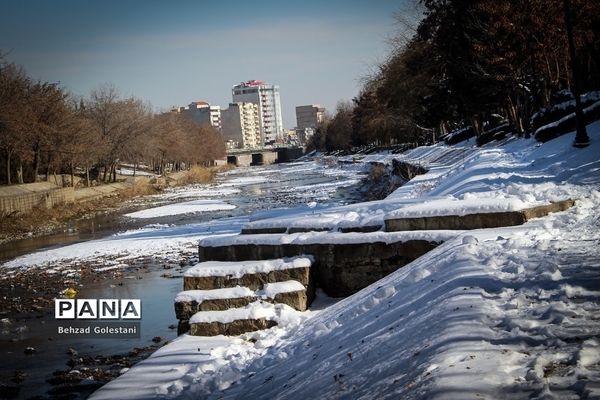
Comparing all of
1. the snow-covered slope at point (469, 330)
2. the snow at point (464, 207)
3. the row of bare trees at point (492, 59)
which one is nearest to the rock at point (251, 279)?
the snow-covered slope at point (469, 330)

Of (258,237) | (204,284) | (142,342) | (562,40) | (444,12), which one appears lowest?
(142,342)

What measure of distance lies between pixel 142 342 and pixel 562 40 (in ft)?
69.4

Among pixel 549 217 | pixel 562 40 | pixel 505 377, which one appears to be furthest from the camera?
pixel 562 40

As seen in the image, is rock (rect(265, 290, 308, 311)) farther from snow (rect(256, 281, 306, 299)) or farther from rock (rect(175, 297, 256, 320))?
rock (rect(175, 297, 256, 320))

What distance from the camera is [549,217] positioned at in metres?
8.48

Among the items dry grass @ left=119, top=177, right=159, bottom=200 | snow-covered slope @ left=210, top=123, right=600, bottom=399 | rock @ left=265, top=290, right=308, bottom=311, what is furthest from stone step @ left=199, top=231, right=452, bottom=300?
dry grass @ left=119, top=177, right=159, bottom=200

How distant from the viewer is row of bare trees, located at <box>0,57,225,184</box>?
35562mm

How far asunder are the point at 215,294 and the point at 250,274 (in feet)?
2.32

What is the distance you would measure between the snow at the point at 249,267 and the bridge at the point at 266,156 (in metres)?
125

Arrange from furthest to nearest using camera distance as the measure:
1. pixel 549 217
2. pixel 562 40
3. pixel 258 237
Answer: pixel 562 40 → pixel 258 237 → pixel 549 217

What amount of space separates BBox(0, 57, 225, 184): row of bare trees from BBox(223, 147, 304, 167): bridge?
70.0 meters

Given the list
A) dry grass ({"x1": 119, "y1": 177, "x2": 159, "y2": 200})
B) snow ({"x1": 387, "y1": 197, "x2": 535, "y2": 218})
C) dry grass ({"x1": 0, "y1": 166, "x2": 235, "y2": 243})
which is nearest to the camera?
snow ({"x1": 387, "y1": 197, "x2": 535, "y2": 218})

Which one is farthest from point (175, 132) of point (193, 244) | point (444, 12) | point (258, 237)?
point (258, 237)

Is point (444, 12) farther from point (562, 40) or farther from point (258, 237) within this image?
point (258, 237)
